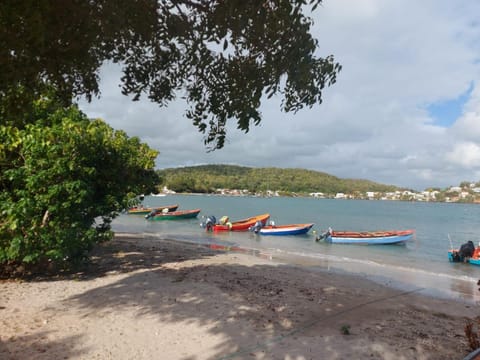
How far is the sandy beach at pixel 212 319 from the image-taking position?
510 cm

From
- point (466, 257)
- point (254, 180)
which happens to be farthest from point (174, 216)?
point (254, 180)

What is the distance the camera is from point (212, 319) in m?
6.29

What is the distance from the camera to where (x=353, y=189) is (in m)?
183

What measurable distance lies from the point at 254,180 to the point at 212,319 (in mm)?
164144

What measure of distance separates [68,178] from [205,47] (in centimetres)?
576

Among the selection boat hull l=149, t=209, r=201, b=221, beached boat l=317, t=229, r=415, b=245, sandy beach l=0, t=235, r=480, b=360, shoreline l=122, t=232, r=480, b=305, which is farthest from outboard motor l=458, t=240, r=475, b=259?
boat hull l=149, t=209, r=201, b=221

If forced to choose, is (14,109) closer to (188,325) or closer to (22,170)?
(188,325)

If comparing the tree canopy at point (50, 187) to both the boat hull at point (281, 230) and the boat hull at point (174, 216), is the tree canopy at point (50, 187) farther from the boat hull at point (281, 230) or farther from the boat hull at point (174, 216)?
the boat hull at point (174, 216)

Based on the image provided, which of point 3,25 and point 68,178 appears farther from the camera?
point 68,178

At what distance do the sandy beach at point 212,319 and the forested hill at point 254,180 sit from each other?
135391mm

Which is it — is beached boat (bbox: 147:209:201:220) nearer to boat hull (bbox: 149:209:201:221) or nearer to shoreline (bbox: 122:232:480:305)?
boat hull (bbox: 149:209:201:221)

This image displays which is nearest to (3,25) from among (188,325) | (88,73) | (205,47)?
(88,73)

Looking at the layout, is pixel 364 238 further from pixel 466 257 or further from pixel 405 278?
pixel 405 278

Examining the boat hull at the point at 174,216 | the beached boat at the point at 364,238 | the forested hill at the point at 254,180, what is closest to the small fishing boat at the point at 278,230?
the beached boat at the point at 364,238
